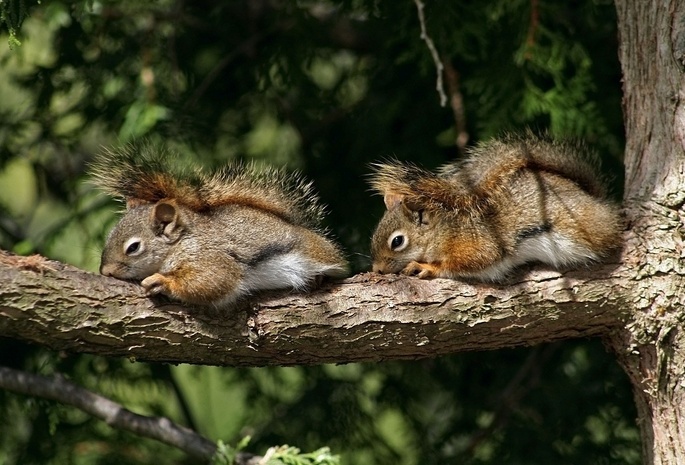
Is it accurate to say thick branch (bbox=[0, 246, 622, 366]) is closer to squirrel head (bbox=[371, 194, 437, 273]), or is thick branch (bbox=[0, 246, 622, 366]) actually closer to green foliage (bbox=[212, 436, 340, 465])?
green foliage (bbox=[212, 436, 340, 465])

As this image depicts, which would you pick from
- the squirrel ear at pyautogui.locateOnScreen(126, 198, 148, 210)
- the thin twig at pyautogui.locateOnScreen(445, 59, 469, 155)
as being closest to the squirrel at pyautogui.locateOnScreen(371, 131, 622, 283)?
the thin twig at pyautogui.locateOnScreen(445, 59, 469, 155)

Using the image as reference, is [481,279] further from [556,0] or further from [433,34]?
[556,0]

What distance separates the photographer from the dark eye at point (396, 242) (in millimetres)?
3343

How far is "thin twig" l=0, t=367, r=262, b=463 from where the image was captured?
329cm

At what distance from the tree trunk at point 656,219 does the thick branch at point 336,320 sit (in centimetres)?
10

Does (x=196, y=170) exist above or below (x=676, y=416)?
above

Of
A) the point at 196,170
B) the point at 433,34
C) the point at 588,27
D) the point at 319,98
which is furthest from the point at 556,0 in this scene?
the point at 196,170

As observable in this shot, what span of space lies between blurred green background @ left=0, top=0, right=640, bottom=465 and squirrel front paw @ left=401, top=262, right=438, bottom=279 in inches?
20.0

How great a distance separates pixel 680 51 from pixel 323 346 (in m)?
1.39

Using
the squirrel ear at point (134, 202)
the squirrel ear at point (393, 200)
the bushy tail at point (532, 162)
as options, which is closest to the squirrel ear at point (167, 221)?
the squirrel ear at point (134, 202)

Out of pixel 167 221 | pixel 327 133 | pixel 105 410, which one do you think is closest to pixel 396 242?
pixel 167 221

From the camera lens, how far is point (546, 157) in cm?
322

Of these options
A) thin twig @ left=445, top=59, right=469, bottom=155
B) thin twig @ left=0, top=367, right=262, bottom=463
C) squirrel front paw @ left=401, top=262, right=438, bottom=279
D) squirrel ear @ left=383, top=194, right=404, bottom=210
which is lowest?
thin twig @ left=0, top=367, right=262, bottom=463

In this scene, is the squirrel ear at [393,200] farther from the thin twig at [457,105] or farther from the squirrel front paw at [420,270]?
the thin twig at [457,105]
